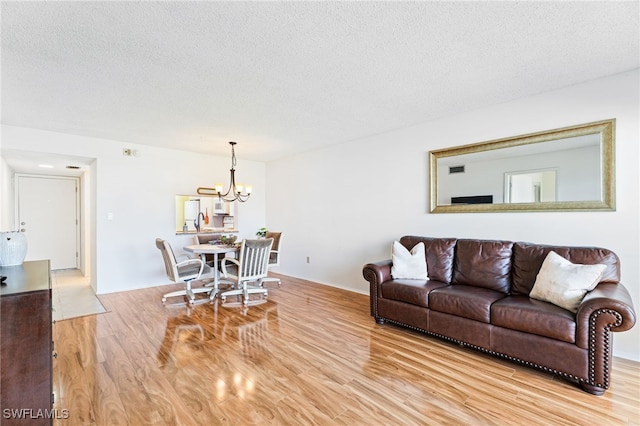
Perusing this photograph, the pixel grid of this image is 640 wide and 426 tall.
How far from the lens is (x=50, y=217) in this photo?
6328 millimetres

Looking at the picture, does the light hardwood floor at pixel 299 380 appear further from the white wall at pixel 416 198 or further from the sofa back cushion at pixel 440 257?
the white wall at pixel 416 198

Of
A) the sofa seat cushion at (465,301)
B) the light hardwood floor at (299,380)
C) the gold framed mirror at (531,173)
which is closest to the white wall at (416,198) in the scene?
the gold framed mirror at (531,173)

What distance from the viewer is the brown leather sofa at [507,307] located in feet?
6.57

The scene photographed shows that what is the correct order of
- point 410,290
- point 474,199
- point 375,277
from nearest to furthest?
point 410,290 < point 375,277 < point 474,199

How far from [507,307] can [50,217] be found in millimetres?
8337

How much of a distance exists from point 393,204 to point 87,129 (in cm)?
438

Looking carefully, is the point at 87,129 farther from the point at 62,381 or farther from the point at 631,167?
the point at 631,167

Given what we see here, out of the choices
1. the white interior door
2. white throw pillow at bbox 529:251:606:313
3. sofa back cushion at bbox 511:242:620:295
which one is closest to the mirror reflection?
the white interior door

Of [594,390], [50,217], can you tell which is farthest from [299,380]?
[50,217]

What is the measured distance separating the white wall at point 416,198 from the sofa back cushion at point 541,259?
0.71ft

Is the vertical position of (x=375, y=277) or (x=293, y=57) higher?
(x=293, y=57)

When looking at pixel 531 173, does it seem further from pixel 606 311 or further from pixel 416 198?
pixel 606 311

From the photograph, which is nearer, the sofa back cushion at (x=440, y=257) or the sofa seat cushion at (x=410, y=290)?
the sofa seat cushion at (x=410, y=290)

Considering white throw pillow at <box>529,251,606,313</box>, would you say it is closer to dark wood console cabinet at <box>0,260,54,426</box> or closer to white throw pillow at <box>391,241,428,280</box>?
white throw pillow at <box>391,241,428,280</box>
